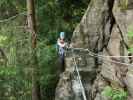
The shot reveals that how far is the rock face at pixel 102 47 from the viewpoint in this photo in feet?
27.6

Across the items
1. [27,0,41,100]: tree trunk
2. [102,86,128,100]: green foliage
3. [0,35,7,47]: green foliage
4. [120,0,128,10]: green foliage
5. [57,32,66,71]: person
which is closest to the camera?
[102,86,128,100]: green foliage

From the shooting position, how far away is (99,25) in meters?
10.5

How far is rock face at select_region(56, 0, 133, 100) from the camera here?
841 cm

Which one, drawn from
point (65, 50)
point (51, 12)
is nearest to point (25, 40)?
point (65, 50)

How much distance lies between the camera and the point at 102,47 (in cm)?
1036

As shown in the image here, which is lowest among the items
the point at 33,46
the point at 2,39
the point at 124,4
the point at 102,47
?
the point at 102,47

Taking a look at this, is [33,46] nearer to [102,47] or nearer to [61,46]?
[61,46]

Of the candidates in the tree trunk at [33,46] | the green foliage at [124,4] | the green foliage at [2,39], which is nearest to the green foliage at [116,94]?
the green foliage at [124,4]

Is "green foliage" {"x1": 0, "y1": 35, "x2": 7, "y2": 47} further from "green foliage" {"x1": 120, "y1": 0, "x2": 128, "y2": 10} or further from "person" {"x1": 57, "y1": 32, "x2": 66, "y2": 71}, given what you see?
"green foliage" {"x1": 120, "y1": 0, "x2": 128, "y2": 10}

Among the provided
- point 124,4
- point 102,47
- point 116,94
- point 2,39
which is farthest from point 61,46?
point 116,94

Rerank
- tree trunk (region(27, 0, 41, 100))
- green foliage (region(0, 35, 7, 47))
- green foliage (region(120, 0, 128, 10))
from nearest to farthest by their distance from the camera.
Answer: green foliage (region(120, 0, 128, 10))
tree trunk (region(27, 0, 41, 100))
green foliage (region(0, 35, 7, 47))

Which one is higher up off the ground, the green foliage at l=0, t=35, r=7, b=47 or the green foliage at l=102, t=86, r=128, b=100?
the green foliage at l=0, t=35, r=7, b=47

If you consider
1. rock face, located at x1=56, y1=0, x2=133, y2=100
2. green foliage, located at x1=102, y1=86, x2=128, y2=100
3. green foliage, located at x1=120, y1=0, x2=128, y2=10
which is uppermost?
green foliage, located at x1=120, y1=0, x2=128, y2=10

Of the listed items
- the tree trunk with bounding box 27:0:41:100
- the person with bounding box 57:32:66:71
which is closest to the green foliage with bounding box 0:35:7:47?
the tree trunk with bounding box 27:0:41:100
